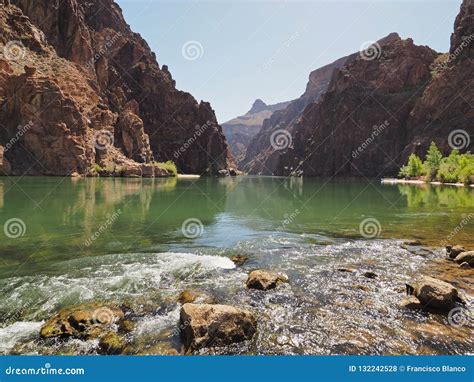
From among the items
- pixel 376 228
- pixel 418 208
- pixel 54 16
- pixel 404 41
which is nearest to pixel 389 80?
pixel 404 41

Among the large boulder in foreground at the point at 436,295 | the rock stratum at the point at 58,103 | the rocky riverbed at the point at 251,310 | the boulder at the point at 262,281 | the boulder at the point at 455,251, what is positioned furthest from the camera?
the rock stratum at the point at 58,103

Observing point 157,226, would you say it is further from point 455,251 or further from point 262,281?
point 455,251

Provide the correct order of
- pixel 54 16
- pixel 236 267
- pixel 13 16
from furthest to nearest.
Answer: pixel 54 16
pixel 13 16
pixel 236 267

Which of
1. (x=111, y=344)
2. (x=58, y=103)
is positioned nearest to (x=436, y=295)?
(x=111, y=344)

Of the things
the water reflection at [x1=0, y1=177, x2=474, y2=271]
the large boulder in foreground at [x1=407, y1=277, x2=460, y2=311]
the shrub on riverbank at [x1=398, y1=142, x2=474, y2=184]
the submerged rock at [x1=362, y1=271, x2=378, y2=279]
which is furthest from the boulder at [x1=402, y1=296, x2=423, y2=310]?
the shrub on riverbank at [x1=398, y1=142, x2=474, y2=184]

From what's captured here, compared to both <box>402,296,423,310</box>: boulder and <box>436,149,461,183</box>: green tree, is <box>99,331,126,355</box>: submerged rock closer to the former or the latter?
<box>402,296,423,310</box>: boulder

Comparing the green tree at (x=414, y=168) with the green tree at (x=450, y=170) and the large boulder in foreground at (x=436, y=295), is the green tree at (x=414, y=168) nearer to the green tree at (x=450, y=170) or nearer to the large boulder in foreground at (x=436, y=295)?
the green tree at (x=450, y=170)

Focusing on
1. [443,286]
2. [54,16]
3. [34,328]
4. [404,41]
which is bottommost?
[34,328]

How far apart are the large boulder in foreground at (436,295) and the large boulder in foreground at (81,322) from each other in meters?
9.57

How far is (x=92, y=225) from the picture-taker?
25.7m

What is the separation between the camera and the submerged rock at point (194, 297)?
38.3 ft

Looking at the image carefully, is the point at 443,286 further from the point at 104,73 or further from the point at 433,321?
the point at 104,73

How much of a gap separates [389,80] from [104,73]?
151798 millimetres

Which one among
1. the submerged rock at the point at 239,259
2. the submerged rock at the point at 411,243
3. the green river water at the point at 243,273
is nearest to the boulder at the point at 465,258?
the green river water at the point at 243,273
